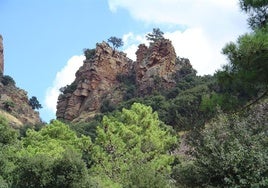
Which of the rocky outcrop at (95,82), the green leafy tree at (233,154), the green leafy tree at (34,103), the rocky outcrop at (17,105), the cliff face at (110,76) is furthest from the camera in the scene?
the green leafy tree at (34,103)

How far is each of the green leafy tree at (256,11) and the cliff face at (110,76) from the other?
65420 millimetres

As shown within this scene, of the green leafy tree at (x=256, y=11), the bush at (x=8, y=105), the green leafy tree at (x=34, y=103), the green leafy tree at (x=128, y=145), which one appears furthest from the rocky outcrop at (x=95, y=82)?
the green leafy tree at (x=256, y=11)

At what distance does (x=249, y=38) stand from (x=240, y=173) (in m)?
3.26

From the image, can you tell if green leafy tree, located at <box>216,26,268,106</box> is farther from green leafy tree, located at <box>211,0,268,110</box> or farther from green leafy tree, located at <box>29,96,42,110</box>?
green leafy tree, located at <box>29,96,42,110</box>

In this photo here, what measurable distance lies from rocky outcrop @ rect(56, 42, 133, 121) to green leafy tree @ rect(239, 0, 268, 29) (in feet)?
241

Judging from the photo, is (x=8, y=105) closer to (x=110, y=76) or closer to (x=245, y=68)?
(x=110, y=76)

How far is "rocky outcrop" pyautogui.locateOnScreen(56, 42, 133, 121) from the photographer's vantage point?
87375mm

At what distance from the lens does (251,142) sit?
11539 mm

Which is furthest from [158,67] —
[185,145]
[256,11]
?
[256,11]

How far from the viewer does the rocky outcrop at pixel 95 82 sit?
8738 cm

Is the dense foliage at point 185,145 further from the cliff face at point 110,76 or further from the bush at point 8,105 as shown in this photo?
the bush at point 8,105

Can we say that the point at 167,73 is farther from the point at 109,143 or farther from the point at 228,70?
the point at 228,70

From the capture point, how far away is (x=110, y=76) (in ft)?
292

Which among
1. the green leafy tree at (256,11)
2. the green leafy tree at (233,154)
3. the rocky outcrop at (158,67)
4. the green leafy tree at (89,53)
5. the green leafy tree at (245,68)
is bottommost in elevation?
the green leafy tree at (233,154)
